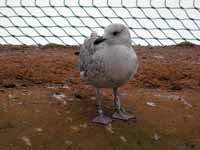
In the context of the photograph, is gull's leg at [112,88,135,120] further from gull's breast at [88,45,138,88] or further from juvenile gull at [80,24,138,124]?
gull's breast at [88,45,138,88]

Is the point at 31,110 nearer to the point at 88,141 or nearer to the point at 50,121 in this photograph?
the point at 50,121

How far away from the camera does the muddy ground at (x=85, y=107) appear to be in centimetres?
421

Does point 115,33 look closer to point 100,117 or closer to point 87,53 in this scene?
point 87,53

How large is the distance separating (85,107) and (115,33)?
0.57 metres

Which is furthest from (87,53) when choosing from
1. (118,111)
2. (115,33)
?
(118,111)

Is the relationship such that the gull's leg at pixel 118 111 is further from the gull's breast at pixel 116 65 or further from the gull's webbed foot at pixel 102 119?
the gull's breast at pixel 116 65

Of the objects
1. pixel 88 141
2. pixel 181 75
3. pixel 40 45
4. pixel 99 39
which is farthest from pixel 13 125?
pixel 40 45

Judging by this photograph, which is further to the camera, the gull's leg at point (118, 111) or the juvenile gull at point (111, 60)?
the gull's leg at point (118, 111)

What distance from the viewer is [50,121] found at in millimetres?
4367

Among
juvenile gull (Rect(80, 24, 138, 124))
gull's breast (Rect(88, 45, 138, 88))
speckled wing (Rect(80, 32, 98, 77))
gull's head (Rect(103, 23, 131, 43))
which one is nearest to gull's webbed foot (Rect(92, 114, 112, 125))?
juvenile gull (Rect(80, 24, 138, 124))

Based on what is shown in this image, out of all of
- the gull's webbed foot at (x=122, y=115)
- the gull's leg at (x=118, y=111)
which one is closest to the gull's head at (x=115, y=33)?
the gull's leg at (x=118, y=111)

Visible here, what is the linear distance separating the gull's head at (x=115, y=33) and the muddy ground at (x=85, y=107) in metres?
0.52

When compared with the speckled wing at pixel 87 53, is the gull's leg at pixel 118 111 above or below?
below

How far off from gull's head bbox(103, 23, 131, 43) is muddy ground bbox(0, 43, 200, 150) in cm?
52
